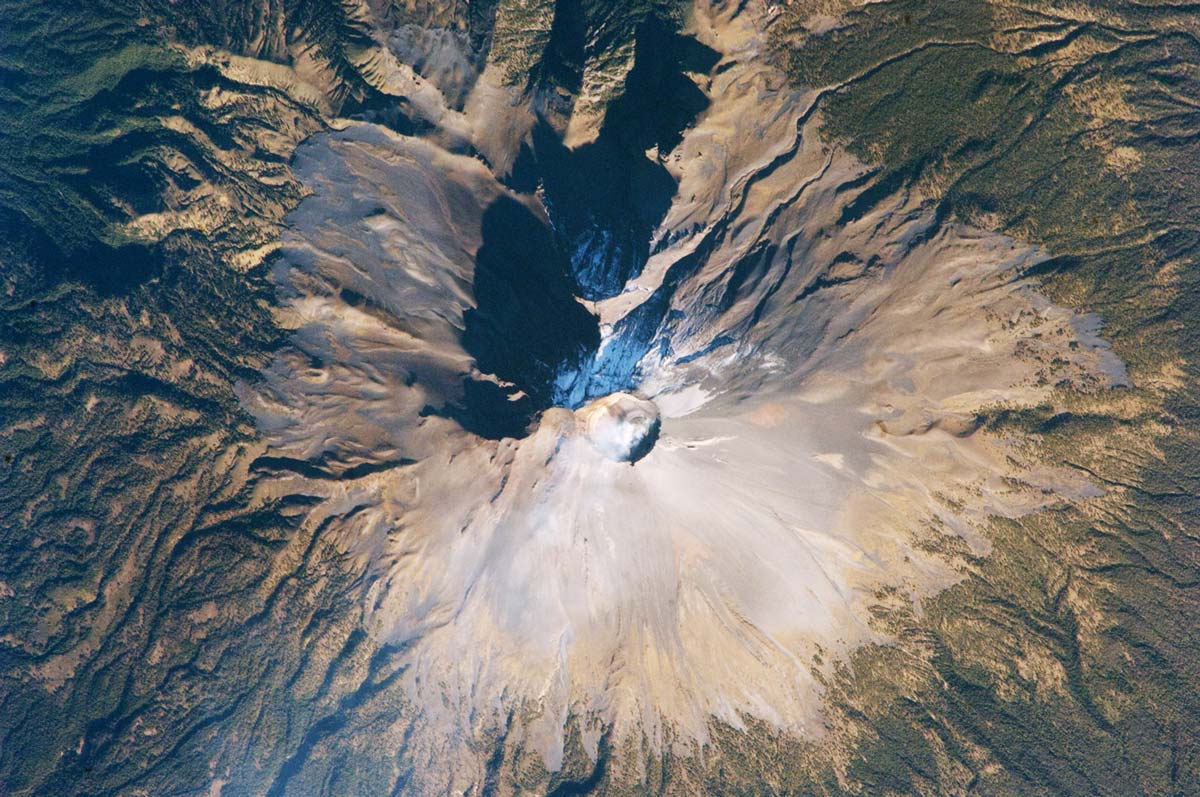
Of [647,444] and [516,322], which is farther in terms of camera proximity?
[647,444]

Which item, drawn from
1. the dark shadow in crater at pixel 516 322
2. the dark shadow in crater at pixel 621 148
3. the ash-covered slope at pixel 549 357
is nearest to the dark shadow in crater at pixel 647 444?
the ash-covered slope at pixel 549 357

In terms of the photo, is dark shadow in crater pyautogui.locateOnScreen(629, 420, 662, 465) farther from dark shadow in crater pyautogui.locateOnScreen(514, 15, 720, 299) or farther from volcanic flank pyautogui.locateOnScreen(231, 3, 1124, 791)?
dark shadow in crater pyautogui.locateOnScreen(514, 15, 720, 299)

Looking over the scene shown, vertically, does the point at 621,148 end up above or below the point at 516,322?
above

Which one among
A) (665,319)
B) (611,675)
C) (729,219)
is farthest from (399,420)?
(729,219)

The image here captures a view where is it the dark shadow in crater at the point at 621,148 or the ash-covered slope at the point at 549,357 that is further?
the dark shadow in crater at the point at 621,148

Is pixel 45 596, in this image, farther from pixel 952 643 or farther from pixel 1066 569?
pixel 1066 569

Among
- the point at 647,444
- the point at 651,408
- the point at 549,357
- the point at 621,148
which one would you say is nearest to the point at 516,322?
the point at 549,357

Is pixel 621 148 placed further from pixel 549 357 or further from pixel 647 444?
pixel 647 444

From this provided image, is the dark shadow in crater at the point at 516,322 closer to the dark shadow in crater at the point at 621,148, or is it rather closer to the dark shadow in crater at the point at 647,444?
the dark shadow in crater at the point at 621,148
